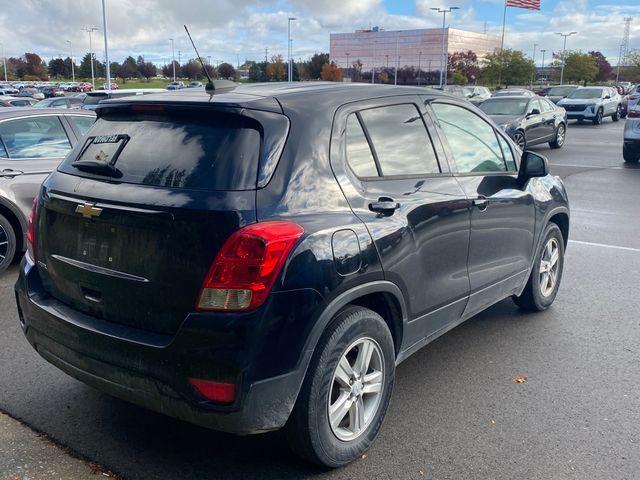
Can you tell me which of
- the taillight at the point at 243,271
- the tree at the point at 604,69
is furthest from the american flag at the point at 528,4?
the tree at the point at 604,69

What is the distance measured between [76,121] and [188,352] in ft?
17.8

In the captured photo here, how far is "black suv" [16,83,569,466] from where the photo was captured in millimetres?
2801

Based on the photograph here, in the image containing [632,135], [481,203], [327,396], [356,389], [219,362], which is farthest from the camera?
[632,135]

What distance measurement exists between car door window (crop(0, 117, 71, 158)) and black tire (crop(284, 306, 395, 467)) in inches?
200

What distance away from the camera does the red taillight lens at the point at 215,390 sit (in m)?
2.77

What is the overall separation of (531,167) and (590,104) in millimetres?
28487

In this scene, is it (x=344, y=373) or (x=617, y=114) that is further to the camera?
(x=617, y=114)

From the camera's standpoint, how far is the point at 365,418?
3381 millimetres

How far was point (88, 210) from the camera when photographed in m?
3.17

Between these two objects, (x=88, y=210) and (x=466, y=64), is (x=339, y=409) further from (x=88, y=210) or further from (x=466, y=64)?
(x=466, y=64)

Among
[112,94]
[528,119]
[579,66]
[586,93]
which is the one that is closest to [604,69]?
[579,66]

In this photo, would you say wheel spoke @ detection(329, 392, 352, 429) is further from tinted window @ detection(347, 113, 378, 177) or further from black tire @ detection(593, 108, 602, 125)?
black tire @ detection(593, 108, 602, 125)

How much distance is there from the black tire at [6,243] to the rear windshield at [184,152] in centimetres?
363

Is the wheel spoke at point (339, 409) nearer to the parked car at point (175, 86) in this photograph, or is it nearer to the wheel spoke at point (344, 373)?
A: the wheel spoke at point (344, 373)
